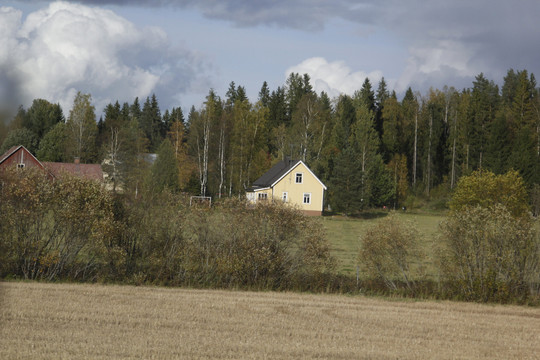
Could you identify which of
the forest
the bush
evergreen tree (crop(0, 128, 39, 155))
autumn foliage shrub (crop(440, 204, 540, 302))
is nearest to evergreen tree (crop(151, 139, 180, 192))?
the forest

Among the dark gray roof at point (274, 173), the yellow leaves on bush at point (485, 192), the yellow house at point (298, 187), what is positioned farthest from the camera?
the dark gray roof at point (274, 173)

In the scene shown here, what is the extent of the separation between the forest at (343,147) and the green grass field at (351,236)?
5.58m

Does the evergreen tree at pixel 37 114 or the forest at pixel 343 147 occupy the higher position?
the forest at pixel 343 147

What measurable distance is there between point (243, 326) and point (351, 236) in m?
30.8

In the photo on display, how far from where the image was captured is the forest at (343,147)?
65312mm

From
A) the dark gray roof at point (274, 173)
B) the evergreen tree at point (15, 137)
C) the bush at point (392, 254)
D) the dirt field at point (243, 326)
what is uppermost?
the dark gray roof at point (274, 173)

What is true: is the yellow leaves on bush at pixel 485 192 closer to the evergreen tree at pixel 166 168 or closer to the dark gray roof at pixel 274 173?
the dark gray roof at pixel 274 173

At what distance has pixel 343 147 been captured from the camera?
249 ft

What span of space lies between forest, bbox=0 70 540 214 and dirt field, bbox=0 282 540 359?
3809 centimetres

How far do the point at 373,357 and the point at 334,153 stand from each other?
6315cm

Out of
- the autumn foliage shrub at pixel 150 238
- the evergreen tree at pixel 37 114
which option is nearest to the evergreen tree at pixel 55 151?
the autumn foliage shrub at pixel 150 238

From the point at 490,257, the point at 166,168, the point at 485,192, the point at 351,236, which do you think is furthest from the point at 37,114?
the point at 166,168

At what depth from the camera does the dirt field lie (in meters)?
12.5

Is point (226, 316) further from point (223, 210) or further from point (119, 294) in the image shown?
point (223, 210)
